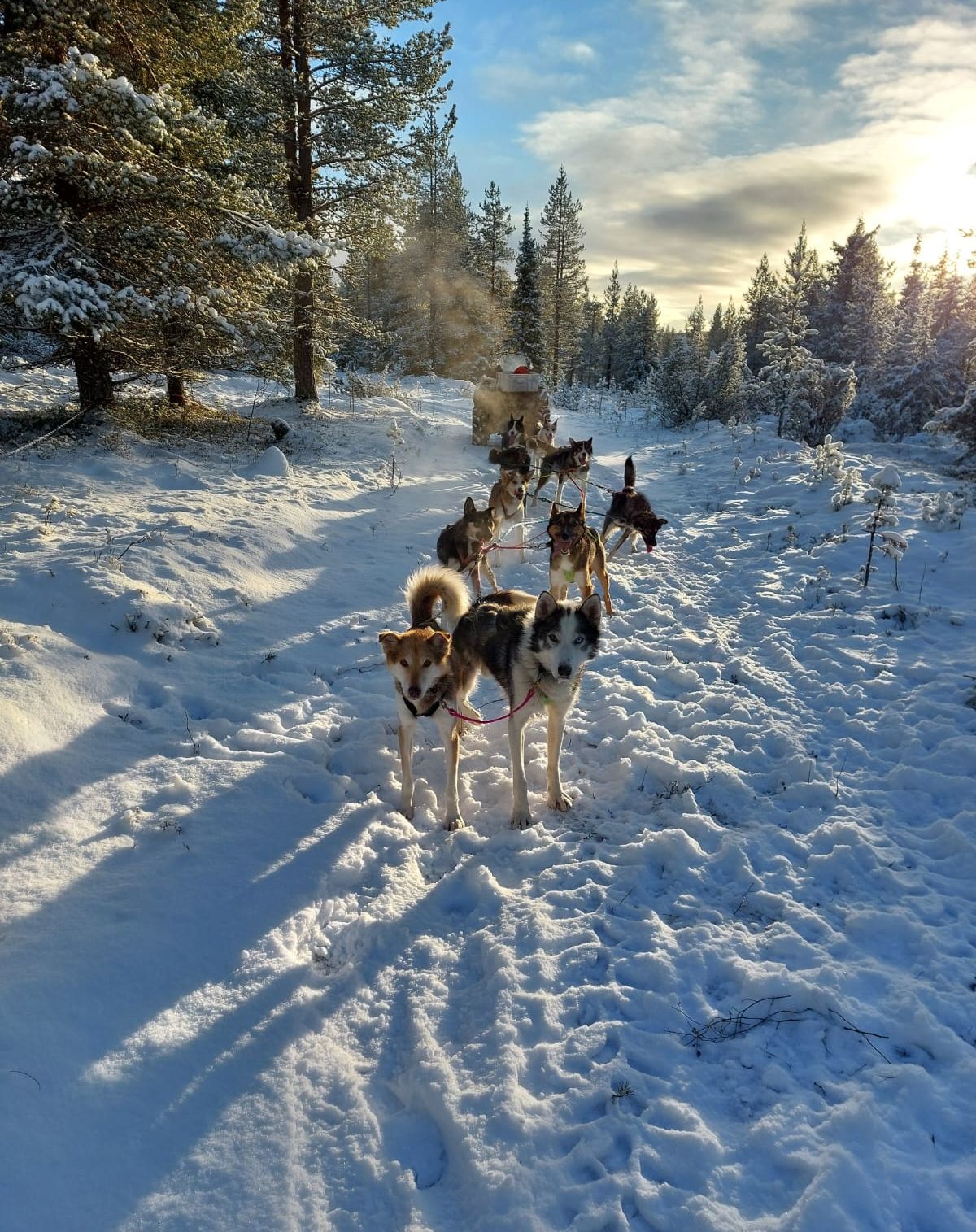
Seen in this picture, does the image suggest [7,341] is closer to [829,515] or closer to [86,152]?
[86,152]

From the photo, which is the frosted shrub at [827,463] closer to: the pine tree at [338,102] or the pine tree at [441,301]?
the pine tree at [338,102]

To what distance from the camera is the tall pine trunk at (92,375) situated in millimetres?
10164

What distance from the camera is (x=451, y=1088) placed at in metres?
2.89

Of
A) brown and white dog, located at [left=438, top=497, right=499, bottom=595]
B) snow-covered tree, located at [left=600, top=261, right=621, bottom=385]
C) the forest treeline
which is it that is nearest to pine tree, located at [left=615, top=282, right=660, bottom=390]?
snow-covered tree, located at [left=600, top=261, right=621, bottom=385]

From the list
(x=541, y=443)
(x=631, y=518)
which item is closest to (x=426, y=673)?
(x=631, y=518)

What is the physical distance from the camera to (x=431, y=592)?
5254 mm

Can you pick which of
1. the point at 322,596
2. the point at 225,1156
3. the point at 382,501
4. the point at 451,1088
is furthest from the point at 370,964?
the point at 382,501

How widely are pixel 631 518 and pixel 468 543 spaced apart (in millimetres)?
3419

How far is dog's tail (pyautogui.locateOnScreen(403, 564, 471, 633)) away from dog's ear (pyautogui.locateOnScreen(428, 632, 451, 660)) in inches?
27.8

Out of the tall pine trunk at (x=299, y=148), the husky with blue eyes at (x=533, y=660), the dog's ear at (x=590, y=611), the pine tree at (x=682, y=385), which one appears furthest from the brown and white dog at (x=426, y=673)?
the pine tree at (x=682, y=385)

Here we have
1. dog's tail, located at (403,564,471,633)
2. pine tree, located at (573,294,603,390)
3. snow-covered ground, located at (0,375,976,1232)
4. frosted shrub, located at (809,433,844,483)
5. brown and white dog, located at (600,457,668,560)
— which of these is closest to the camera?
snow-covered ground, located at (0,375,976,1232)

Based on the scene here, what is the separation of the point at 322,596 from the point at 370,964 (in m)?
5.64

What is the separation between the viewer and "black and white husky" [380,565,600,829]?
177 inches

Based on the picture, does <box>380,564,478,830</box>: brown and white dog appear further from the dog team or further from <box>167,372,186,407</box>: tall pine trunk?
<box>167,372,186,407</box>: tall pine trunk
